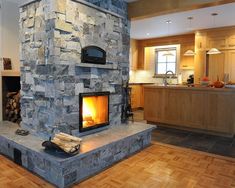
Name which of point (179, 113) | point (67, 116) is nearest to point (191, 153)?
point (179, 113)

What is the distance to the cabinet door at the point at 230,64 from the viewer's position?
18.2 ft

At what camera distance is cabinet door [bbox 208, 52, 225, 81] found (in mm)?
5719

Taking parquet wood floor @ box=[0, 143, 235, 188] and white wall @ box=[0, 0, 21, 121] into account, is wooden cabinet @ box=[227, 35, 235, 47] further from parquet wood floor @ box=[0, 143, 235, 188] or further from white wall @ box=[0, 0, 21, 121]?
white wall @ box=[0, 0, 21, 121]

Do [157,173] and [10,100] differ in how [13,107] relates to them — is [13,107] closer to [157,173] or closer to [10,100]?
[10,100]

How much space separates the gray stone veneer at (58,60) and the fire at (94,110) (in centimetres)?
17

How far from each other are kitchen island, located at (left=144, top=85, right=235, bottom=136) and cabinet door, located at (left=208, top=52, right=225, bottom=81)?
204 centimetres

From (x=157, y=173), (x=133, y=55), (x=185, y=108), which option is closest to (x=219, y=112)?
(x=185, y=108)

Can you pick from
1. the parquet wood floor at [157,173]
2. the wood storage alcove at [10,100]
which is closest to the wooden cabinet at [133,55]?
the wood storage alcove at [10,100]

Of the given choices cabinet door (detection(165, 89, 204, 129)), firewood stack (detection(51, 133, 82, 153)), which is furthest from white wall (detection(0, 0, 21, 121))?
cabinet door (detection(165, 89, 204, 129))

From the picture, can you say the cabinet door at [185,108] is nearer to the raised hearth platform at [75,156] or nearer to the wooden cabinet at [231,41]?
the raised hearth platform at [75,156]

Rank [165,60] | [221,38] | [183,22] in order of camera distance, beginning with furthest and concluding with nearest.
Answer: [165,60]
[221,38]
[183,22]

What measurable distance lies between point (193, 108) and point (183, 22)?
2.26 meters

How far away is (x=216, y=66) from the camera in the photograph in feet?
19.1

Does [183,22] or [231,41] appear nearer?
[183,22]
